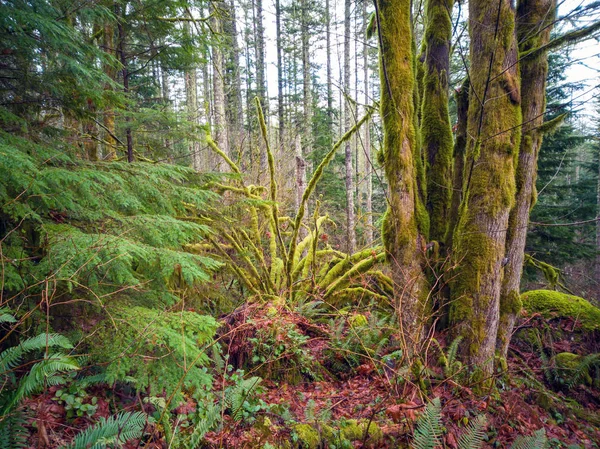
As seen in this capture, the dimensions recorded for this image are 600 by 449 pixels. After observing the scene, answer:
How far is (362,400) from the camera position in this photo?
3.41 meters

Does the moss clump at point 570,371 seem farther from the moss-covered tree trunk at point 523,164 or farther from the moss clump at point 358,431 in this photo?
the moss clump at point 358,431

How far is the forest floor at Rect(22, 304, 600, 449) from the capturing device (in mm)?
2486

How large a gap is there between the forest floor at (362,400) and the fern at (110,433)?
19 centimetres

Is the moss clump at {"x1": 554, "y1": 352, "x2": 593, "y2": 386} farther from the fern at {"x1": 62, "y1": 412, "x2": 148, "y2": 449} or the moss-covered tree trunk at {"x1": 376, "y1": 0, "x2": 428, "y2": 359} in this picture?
the fern at {"x1": 62, "y1": 412, "x2": 148, "y2": 449}

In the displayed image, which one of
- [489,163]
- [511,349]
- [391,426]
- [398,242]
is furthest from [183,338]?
[511,349]

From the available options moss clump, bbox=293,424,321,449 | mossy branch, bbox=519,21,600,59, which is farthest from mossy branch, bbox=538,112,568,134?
moss clump, bbox=293,424,321,449

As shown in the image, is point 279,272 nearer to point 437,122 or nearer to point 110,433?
point 437,122

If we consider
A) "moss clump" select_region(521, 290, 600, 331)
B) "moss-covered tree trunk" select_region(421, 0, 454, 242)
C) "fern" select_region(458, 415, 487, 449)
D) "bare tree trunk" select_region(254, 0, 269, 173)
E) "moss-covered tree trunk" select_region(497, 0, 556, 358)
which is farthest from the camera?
"bare tree trunk" select_region(254, 0, 269, 173)

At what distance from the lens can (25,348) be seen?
169 cm

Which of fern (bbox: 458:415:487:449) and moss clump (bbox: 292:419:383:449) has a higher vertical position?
fern (bbox: 458:415:487:449)

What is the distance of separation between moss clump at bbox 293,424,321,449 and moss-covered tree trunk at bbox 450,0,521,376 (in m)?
2.17

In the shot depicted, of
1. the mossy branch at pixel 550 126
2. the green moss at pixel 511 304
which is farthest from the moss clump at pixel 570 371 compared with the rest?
the mossy branch at pixel 550 126

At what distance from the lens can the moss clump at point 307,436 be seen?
2.52m

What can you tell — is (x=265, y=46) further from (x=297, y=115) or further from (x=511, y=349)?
(x=511, y=349)
